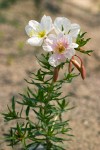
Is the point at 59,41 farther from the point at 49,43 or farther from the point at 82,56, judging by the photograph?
the point at 82,56

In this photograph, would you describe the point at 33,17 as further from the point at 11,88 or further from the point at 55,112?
the point at 55,112

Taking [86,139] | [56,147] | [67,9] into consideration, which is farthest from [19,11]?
[56,147]

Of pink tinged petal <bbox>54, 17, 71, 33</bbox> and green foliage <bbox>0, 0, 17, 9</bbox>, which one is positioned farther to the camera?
green foliage <bbox>0, 0, 17, 9</bbox>

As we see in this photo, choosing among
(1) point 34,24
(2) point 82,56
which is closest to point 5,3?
(2) point 82,56

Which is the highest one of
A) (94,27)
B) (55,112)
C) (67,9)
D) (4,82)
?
(67,9)

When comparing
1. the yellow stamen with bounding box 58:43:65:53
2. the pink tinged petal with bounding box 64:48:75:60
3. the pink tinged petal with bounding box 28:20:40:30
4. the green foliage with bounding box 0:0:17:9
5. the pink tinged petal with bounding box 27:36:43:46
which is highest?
the green foliage with bounding box 0:0:17:9

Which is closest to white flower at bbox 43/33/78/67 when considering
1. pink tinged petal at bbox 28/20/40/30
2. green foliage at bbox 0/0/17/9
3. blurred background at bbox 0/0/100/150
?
pink tinged petal at bbox 28/20/40/30

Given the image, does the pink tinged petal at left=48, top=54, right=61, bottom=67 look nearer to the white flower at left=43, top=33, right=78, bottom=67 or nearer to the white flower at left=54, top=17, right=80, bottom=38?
the white flower at left=43, top=33, right=78, bottom=67
